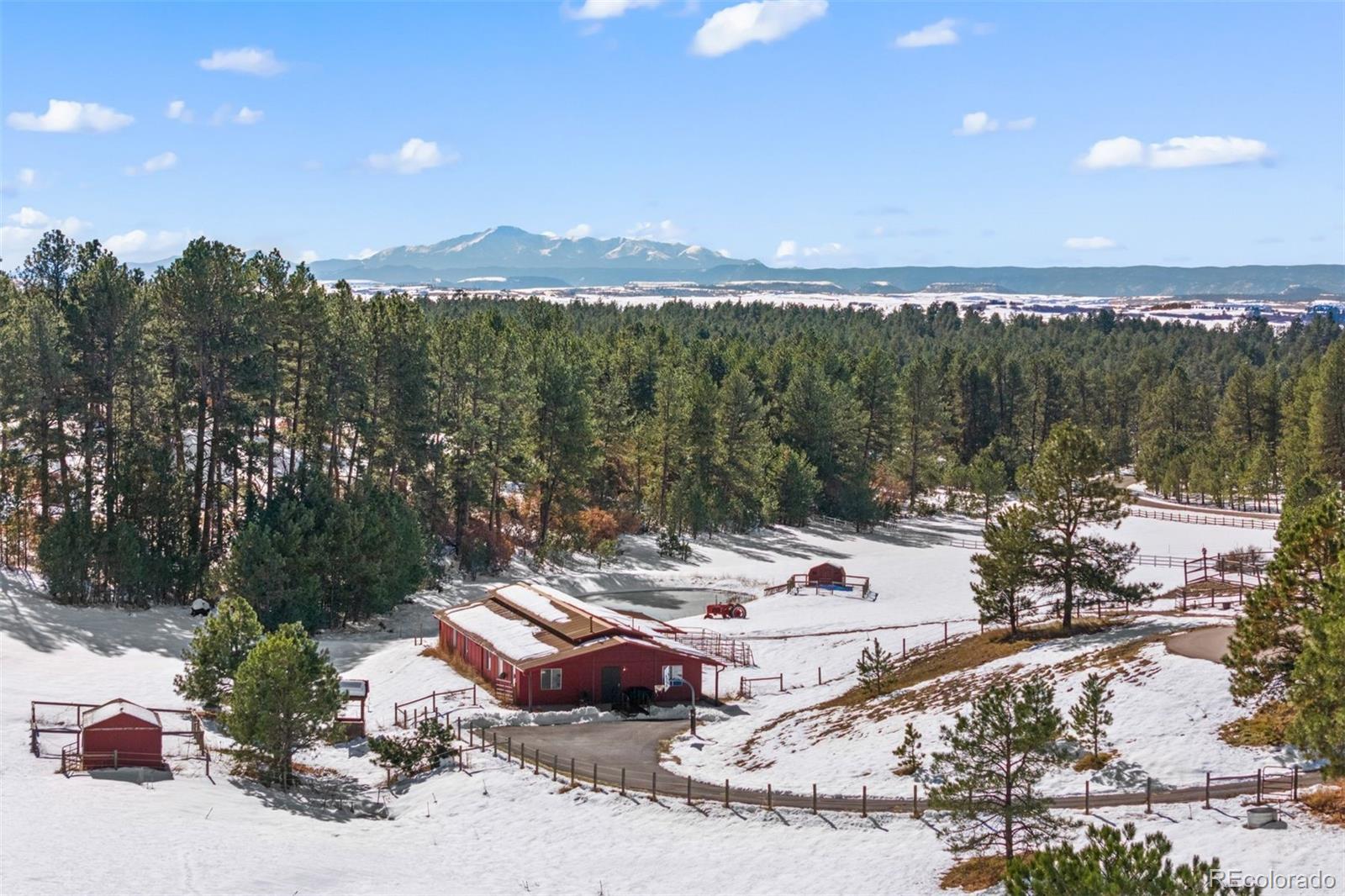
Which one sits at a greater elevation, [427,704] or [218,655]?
[218,655]

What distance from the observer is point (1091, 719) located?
33.0m

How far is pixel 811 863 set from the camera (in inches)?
1126

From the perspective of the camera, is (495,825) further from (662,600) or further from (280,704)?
(662,600)

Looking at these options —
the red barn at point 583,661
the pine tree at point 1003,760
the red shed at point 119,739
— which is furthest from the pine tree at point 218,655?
the pine tree at point 1003,760

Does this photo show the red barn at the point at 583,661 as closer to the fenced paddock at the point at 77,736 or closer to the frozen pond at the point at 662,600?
the fenced paddock at the point at 77,736

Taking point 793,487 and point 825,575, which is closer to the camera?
point 825,575

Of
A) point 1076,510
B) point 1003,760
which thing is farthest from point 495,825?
point 1076,510

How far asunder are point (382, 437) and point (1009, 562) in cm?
3996

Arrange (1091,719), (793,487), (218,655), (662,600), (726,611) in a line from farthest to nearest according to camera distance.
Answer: (793,487) → (662,600) → (726,611) → (218,655) → (1091,719)

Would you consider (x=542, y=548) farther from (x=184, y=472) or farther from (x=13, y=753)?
(x=13, y=753)

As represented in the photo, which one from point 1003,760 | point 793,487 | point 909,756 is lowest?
point 909,756

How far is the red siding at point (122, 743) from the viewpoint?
35.6 m

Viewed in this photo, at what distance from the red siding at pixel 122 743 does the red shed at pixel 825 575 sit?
3952 cm

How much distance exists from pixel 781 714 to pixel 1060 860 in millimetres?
26674
